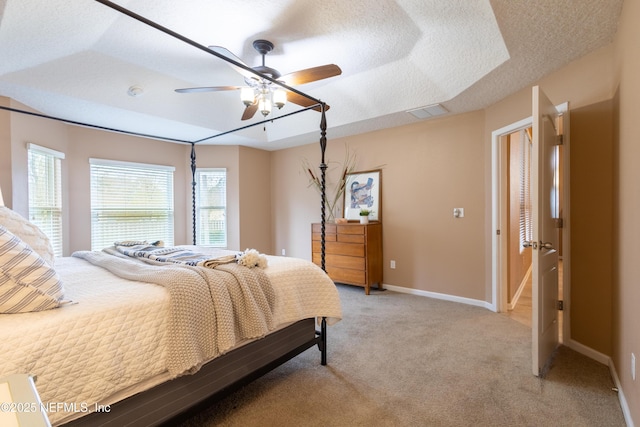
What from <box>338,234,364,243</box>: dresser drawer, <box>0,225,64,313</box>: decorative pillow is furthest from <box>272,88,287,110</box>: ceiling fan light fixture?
<box>338,234,364,243</box>: dresser drawer

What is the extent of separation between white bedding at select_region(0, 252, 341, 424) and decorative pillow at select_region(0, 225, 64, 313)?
0.04 m

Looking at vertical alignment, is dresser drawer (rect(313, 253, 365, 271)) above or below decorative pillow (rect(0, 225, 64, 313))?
below

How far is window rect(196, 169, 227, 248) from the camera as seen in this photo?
17.5 ft

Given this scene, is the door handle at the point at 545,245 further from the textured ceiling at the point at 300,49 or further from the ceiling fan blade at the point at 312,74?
the ceiling fan blade at the point at 312,74

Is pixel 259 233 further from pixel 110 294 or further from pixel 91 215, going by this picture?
pixel 110 294

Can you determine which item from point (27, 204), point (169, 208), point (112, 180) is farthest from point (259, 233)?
point (27, 204)

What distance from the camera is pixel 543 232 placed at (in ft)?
6.96

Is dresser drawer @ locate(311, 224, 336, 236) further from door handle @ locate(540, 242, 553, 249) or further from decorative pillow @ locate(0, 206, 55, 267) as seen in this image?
decorative pillow @ locate(0, 206, 55, 267)

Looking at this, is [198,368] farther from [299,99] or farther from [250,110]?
[250,110]

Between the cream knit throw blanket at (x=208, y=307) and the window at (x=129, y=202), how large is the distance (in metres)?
2.96

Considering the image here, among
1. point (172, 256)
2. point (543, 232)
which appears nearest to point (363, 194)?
point (543, 232)

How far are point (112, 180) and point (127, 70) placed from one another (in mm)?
1952

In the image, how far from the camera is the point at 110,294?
1.44m

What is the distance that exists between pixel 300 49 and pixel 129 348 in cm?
276
